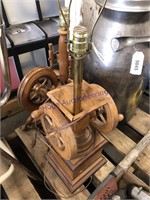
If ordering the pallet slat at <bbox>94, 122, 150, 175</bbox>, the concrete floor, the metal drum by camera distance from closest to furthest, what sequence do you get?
1. the metal drum
2. the pallet slat at <bbox>94, 122, 150, 175</bbox>
3. the concrete floor

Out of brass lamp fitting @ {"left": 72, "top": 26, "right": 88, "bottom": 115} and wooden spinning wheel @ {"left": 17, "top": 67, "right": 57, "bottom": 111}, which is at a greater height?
brass lamp fitting @ {"left": 72, "top": 26, "right": 88, "bottom": 115}

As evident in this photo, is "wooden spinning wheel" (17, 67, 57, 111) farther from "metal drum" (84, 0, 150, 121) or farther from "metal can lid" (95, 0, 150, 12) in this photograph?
"metal can lid" (95, 0, 150, 12)

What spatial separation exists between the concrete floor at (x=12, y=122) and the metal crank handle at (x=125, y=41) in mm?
699

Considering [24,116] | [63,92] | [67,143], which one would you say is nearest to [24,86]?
[63,92]

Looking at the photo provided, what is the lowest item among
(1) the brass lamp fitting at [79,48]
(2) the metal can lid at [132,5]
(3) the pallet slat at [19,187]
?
(3) the pallet slat at [19,187]

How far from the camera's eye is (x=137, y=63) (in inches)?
26.9

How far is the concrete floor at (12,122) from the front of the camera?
3.57ft

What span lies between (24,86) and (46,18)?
0.60 metres

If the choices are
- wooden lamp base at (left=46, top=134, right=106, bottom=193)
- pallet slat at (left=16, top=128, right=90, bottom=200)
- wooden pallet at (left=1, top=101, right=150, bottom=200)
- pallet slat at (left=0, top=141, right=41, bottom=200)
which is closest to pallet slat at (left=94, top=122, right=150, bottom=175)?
wooden pallet at (left=1, top=101, right=150, bottom=200)

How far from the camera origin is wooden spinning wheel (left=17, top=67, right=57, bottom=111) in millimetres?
645

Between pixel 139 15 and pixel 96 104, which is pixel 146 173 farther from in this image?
pixel 139 15

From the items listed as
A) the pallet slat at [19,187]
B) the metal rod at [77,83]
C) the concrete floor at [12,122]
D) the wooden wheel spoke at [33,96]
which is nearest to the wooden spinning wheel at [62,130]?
the metal rod at [77,83]

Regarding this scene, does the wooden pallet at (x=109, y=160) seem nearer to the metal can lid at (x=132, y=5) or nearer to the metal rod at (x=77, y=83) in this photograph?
the metal rod at (x=77, y=83)

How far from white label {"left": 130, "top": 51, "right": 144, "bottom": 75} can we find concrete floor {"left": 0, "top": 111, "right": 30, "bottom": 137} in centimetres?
70
